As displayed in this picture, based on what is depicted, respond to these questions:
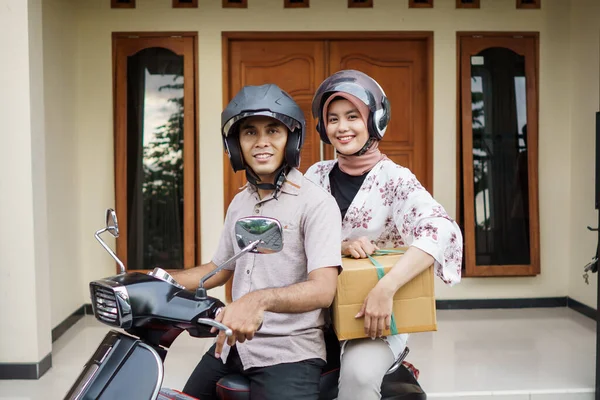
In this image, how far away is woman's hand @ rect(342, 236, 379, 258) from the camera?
207 centimetres

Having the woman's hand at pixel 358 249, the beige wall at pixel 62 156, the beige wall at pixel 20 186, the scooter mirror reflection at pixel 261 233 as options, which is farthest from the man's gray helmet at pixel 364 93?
the beige wall at pixel 62 156

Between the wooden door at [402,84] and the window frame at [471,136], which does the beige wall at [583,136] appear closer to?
the window frame at [471,136]

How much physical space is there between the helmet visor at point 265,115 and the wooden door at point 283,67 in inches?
151

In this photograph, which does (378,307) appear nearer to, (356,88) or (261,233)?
(261,233)

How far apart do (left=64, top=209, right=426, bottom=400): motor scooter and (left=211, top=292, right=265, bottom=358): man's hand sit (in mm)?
37

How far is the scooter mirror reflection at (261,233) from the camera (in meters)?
1.39

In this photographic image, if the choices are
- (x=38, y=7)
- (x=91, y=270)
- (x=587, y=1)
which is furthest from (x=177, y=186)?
(x=587, y=1)

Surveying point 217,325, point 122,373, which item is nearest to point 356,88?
point 217,325

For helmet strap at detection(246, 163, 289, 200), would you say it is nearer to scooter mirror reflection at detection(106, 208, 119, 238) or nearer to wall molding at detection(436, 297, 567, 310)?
scooter mirror reflection at detection(106, 208, 119, 238)

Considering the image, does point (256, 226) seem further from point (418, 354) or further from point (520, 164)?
point (520, 164)

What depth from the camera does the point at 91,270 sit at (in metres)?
5.66

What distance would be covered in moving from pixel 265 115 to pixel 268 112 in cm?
1

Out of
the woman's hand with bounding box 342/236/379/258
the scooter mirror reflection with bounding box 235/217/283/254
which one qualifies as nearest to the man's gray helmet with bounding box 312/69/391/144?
the woman's hand with bounding box 342/236/379/258

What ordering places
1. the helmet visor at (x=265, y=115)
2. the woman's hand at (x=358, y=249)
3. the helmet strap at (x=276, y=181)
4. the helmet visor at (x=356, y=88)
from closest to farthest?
the helmet visor at (x=265, y=115) < the helmet strap at (x=276, y=181) < the woman's hand at (x=358, y=249) < the helmet visor at (x=356, y=88)
